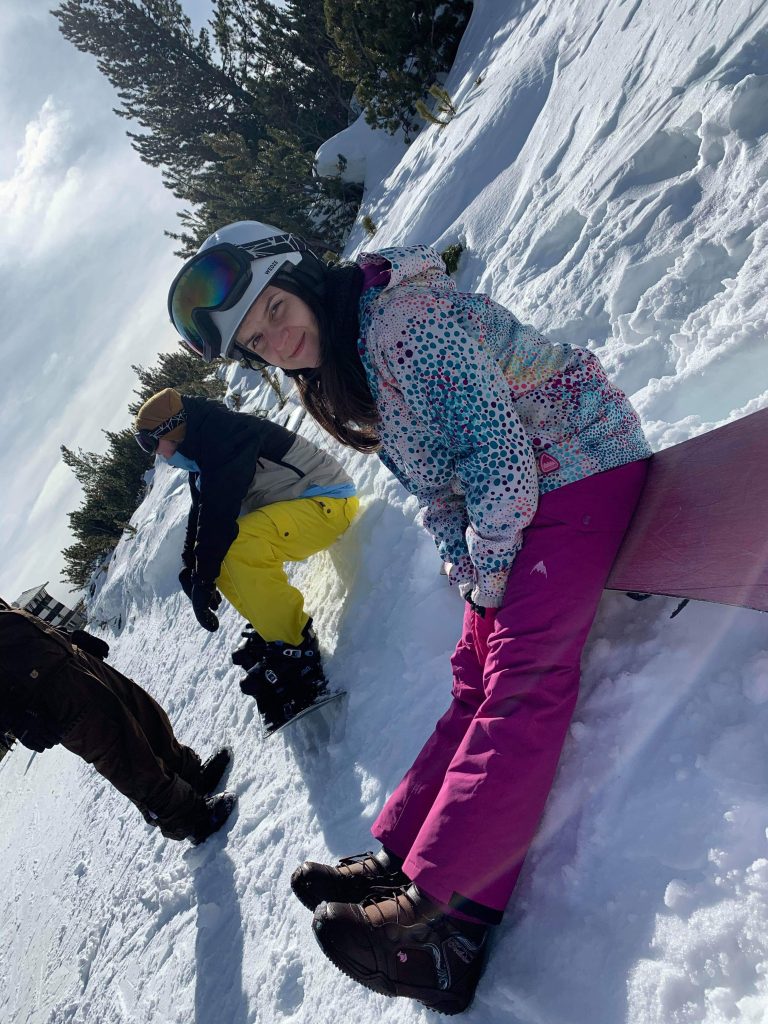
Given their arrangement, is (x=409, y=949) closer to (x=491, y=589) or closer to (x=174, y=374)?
(x=491, y=589)

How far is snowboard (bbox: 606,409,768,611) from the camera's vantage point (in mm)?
1555

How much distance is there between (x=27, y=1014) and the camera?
11.7 ft

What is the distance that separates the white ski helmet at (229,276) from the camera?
6.55 ft

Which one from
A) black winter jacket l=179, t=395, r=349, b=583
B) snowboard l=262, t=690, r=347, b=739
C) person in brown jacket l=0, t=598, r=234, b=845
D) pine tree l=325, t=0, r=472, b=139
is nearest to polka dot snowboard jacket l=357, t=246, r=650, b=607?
snowboard l=262, t=690, r=347, b=739

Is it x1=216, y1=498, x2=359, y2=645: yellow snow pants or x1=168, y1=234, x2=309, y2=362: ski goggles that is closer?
x1=168, y1=234, x2=309, y2=362: ski goggles

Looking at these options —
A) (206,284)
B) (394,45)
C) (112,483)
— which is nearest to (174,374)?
(112,483)

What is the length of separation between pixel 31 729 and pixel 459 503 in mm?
2150

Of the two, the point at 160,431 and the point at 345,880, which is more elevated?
the point at 160,431

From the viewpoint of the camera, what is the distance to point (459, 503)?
2178 millimetres

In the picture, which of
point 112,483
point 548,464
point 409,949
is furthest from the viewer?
point 112,483

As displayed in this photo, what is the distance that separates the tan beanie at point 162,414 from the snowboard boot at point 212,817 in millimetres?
2068

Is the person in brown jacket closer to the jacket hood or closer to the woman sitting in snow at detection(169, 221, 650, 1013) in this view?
the woman sitting in snow at detection(169, 221, 650, 1013)

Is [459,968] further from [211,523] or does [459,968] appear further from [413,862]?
[211,523]

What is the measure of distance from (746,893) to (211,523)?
2734mm
